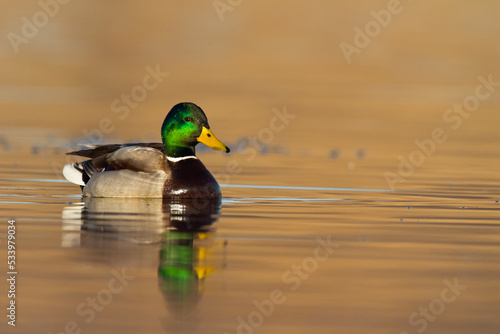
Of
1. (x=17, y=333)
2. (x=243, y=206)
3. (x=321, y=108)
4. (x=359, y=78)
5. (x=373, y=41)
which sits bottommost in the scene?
(x=17, y=333)

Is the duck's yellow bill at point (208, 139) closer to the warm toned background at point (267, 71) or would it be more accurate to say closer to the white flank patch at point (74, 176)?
the white flank patch at point (74, 176)

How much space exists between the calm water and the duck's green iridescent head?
2.34ft

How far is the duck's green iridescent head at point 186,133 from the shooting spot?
12.6m

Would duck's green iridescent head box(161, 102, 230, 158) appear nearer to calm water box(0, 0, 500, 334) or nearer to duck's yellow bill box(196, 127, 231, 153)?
duck's yellow bill box(196, 127, 231, 153)

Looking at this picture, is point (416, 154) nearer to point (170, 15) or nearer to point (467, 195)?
point (467, 195)

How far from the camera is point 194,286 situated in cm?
746

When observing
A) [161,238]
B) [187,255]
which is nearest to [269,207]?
[161,238]

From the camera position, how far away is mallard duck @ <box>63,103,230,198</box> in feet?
39.8

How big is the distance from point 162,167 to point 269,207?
1.40 m

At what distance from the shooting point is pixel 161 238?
9.28 metres

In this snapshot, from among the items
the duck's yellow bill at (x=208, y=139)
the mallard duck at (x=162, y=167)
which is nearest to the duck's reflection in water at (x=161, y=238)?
the mallard duck at (x=162, y=167)

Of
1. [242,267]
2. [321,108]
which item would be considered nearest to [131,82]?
[321,108]

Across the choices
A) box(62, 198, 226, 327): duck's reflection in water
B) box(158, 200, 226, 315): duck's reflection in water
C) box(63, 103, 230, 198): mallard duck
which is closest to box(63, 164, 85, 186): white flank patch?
box(63, 103, 230, 198): mallard duck

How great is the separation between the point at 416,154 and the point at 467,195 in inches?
184
